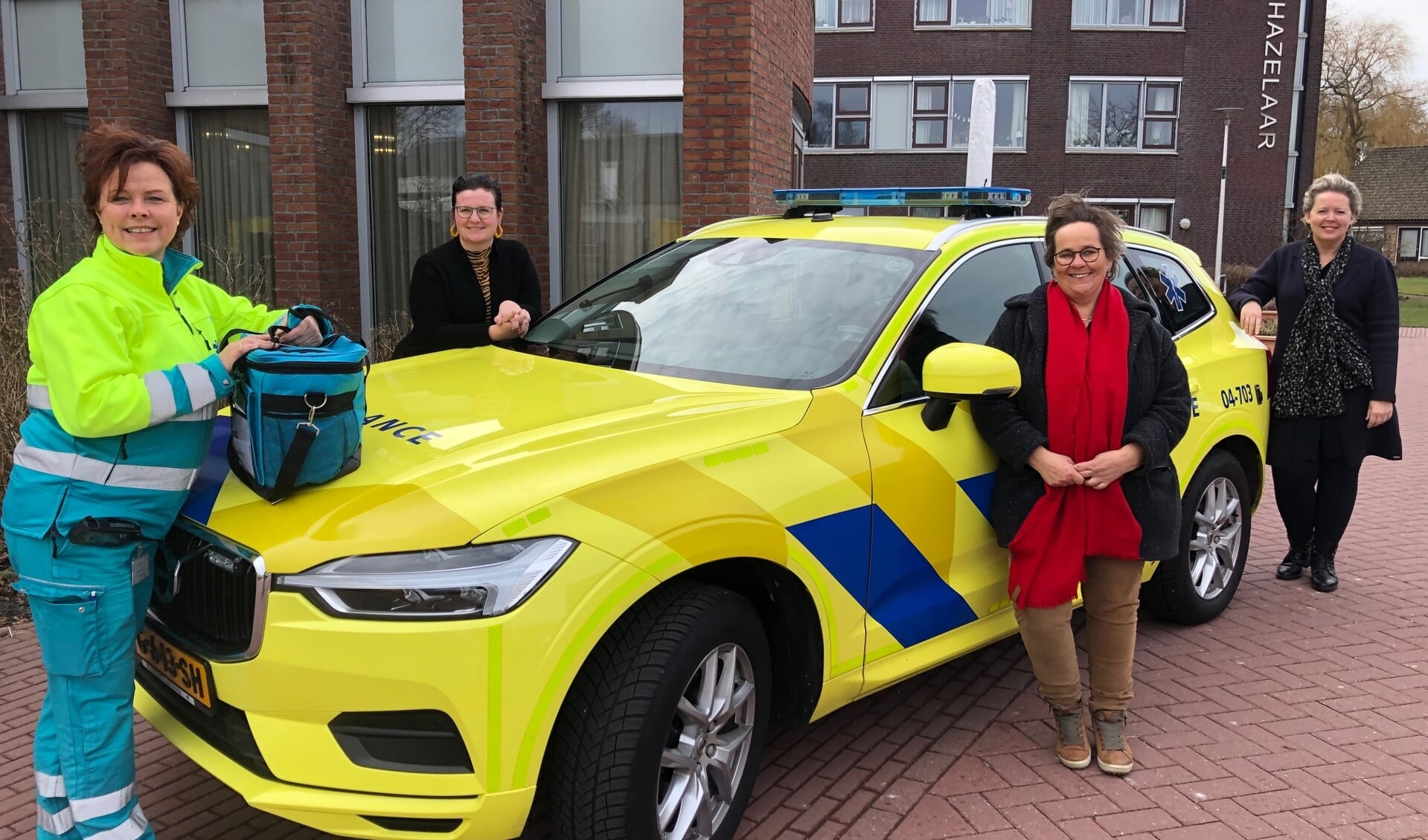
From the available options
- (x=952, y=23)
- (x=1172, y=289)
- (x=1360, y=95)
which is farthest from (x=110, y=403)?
(x=1360, y=95)

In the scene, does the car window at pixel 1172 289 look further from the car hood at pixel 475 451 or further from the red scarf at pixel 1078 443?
the car hood at pixel 475 451

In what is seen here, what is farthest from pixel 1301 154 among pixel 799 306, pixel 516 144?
pixel 799 306

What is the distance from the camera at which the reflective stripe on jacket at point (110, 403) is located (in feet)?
8.00

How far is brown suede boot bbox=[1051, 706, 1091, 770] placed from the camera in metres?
3.54

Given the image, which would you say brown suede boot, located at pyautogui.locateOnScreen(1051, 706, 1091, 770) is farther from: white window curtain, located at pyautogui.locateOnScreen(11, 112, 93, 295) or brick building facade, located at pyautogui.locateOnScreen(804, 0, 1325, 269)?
brick building facade, located at pyautogui.locateOnScreen(804, 0, 1325, 269)

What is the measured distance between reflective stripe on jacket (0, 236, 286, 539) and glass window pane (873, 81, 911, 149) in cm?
3002

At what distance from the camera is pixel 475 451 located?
2.63 meters

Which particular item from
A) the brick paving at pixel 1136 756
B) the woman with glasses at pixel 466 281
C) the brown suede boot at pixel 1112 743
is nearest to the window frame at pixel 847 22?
the brick paving at pixel 1136 756

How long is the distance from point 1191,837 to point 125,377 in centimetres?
311

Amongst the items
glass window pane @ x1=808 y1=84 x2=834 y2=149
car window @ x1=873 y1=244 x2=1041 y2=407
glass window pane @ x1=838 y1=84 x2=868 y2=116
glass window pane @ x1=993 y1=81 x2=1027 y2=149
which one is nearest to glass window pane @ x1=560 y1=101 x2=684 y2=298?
car window @ x1=873 y1=244 x2=1041 y2=407

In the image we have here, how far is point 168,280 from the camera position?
110 inches

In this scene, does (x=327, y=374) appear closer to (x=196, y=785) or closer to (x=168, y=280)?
(x=168, y=280)

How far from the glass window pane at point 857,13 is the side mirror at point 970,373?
98.2 feet

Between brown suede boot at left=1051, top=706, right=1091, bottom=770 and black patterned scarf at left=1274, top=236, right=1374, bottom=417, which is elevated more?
black patterned scarf at left=1274, top=236, right=1374, bottom=417
